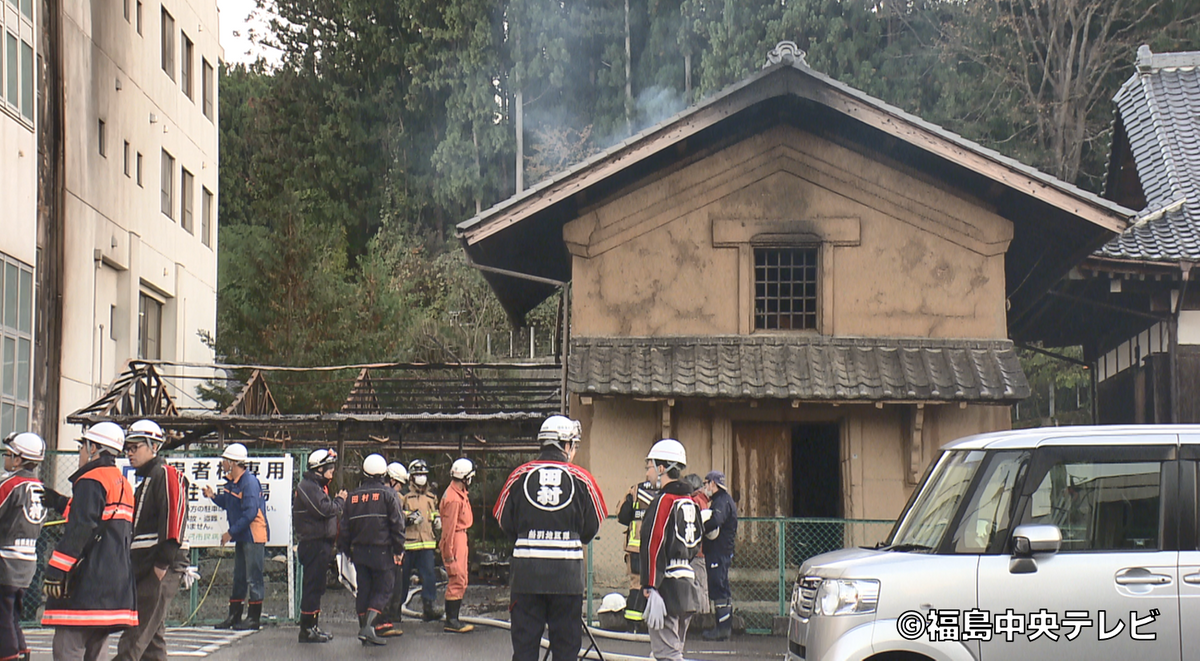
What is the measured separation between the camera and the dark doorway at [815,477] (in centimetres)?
1911

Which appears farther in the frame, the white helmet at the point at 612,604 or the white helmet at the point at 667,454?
the white helmet at the point at 612,604

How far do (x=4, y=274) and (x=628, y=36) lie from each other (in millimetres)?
35256

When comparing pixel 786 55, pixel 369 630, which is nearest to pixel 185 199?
pixel 786 55

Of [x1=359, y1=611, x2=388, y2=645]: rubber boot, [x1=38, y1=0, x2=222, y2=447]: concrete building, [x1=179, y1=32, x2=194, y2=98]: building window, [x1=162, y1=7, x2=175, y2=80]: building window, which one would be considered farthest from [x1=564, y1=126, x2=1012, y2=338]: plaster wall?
[x1=179, y1=32, x2=194, y2=98]: building window

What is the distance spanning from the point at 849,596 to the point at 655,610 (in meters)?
2.98

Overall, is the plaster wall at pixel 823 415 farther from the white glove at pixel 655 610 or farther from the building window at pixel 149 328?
the building window at pixel 149 328

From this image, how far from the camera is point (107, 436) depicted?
9500 mm

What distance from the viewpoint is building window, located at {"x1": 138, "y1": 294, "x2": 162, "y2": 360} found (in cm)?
2961

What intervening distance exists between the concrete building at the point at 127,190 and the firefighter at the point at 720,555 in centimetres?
1435

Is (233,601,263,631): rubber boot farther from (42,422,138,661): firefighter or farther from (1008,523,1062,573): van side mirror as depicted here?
(1008,523,1062,573): van side mirror

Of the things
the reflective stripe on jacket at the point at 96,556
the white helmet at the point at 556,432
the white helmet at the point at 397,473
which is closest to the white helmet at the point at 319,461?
the white helmet at the point at 397,473

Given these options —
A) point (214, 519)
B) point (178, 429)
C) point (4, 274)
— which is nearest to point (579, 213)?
point (214, 519)

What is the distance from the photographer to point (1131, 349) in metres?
19.8

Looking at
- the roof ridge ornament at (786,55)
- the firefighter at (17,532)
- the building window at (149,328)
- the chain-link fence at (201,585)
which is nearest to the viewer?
the firefighter at (17,532)
